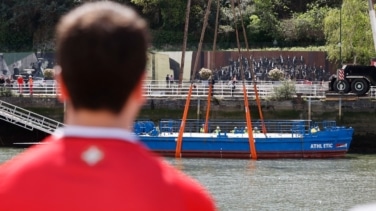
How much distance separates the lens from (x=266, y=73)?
61094mm

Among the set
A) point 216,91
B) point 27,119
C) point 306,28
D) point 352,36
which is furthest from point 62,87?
point 306,28

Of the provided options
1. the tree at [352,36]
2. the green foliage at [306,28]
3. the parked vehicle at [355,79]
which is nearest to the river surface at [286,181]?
the parked vehicle at [355,79]

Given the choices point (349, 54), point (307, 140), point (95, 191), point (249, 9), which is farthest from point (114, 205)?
point (249, 9)

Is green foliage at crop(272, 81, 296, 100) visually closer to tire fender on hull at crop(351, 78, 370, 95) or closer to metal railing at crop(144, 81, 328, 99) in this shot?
metal railing at crop(144, 81, 328, 99)

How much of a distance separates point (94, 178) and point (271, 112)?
4490 centimetres

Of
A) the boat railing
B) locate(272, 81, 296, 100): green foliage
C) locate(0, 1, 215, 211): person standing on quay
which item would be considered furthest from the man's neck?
locate(272, 81, 296, 100): green foliage

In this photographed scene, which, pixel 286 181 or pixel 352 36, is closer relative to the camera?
pixel 286 181

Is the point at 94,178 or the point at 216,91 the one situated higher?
the point at 94,178

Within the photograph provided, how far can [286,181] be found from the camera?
31.6 m

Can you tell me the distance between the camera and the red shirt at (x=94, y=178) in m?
2.79

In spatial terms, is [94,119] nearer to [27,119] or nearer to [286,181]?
[286,181]

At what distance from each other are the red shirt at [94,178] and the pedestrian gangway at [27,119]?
41.6 m

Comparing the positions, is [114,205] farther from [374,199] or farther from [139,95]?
[374,199]

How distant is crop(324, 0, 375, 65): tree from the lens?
5731 cm
